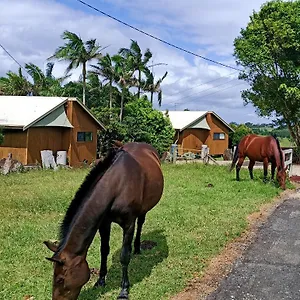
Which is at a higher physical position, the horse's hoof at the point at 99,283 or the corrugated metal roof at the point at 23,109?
the corrugated metal roof at the point at 23,109

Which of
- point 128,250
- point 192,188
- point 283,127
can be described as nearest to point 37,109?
point 192,188

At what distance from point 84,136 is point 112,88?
420 inches

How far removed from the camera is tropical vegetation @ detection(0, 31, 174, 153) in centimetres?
2925

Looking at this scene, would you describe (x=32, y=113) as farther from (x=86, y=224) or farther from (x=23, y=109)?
(x=86, y=224)

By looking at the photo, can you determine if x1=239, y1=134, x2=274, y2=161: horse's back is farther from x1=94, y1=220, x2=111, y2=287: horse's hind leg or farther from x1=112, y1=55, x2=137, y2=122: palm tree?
x1=112, y1=55, x2=137, y2=122: palm tree

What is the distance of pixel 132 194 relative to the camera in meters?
5.49

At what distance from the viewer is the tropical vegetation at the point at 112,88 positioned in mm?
29250

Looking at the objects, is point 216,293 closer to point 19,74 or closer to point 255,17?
point 255,17

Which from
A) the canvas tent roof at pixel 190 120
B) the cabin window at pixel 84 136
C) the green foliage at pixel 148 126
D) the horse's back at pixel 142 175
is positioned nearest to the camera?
the horse's back at pixel 142 175

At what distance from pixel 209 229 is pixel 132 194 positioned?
393cm

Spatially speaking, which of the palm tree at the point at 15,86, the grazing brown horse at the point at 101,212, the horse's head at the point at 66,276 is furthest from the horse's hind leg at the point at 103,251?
the palm tree at the point at 15,86

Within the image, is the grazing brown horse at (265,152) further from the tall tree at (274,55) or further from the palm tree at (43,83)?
the palm tree at (43,83)

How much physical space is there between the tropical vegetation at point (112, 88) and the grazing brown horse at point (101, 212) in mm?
22598

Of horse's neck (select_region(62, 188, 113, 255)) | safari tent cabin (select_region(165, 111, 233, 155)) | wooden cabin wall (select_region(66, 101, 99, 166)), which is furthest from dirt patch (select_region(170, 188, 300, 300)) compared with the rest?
safari tent cabin (select_region(165, 111, 233, 155))
